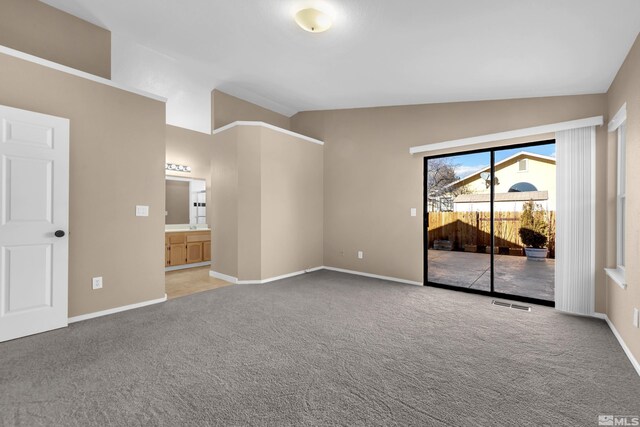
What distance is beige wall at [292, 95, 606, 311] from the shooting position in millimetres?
4078

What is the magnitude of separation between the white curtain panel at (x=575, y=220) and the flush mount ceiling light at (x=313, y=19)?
3009 millimetres

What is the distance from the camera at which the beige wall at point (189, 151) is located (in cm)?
639

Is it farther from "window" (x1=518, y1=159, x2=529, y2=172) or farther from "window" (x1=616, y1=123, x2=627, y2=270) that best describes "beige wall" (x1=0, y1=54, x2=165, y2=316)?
"window" (x1=616, y1=123, x2=627, y2=270)

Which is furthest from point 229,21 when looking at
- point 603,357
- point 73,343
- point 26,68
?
point 603,357

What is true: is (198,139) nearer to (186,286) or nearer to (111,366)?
(186,286)

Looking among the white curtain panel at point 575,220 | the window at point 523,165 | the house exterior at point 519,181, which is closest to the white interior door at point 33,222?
the house exterior at point 519,181

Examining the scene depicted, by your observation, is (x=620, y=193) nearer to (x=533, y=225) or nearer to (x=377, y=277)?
(x=533, y=225)

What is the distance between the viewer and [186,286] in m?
4.67

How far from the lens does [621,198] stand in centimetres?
301

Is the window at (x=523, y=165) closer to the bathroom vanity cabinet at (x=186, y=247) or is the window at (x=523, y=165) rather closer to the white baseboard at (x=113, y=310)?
the white baseboard at (x=113, y=310)

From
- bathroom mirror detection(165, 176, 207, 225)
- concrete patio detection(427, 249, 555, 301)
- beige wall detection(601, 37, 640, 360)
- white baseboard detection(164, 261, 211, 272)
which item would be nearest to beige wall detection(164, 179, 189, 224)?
bathroom mirror detection(165, 176, 207, 225)

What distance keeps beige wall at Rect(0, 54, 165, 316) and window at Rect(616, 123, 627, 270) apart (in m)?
5.23

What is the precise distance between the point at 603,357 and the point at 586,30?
267 centimetres

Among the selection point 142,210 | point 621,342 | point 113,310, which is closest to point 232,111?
point 142,210
